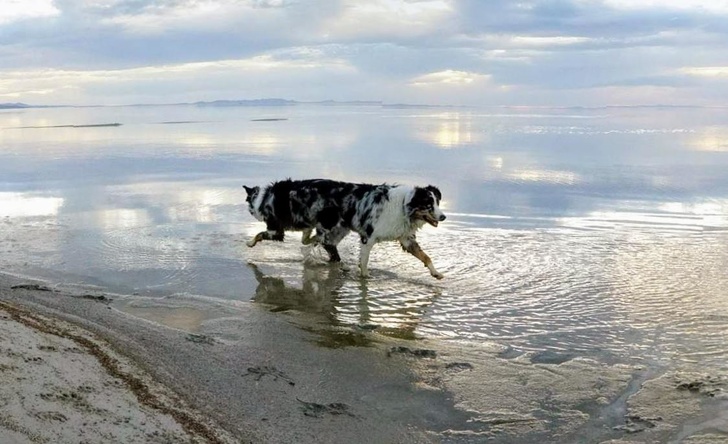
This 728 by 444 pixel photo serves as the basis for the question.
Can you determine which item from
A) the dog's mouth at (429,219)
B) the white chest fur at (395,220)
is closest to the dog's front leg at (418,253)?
the white chest fur at (395,220)

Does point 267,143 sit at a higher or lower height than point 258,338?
higher

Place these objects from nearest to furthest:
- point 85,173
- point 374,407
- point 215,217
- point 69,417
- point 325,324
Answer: point 69,417 < point 374,407 < point 325,324 < point 215,217 < point 85,173

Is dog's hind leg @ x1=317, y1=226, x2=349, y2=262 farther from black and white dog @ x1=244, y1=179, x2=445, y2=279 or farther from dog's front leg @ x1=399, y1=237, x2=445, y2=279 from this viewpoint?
dog's front leg @ x1=399, y1=237, x2=445, y2=279

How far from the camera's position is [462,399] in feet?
19.3

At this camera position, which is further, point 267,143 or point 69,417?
point 267,143

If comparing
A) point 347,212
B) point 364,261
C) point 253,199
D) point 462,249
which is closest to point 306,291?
point 364,261

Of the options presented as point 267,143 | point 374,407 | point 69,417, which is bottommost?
point 374,407

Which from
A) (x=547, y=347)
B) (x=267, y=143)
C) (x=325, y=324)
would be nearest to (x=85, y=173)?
(x=267, y=143)

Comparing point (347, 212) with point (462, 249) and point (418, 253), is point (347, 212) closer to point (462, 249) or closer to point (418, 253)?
point (418, 253)

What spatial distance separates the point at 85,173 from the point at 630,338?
60.8ft

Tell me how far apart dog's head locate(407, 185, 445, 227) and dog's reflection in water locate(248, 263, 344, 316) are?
1.49 metres

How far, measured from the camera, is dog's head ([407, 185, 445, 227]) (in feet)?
33.3

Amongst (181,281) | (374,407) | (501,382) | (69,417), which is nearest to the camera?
(69,417)

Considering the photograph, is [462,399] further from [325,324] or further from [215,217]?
[215,217]
